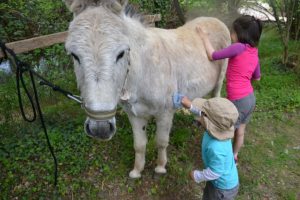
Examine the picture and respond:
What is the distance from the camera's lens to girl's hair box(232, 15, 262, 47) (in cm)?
327

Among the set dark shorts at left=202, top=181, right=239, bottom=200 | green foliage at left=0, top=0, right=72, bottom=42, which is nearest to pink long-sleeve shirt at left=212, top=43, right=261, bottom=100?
dark shorts at left=202, top=181, right=239, bottom=200

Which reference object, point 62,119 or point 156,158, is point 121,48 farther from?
point 62,119

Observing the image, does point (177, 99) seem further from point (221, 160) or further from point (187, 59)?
point (221, 160)

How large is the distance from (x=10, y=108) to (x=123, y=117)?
5.11 ft

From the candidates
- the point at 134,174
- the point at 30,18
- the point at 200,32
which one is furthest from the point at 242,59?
the point at 30,18

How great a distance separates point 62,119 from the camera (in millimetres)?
4414

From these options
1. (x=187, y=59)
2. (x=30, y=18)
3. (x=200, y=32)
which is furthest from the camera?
(x=30, y=18)

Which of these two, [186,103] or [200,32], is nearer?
[186,103]

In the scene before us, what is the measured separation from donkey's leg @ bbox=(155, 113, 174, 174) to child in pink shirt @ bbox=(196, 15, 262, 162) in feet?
2.74

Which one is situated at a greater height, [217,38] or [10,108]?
[217,38]

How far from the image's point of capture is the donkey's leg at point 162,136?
330 cm

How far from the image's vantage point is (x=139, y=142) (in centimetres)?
353

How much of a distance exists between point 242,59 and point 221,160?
1.29 m

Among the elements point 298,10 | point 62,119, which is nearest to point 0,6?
point 62,119
